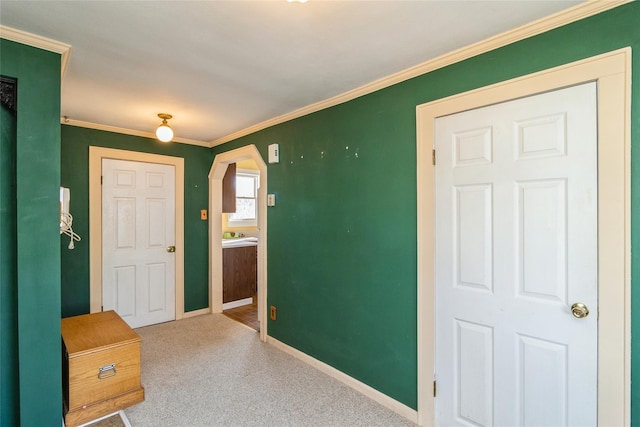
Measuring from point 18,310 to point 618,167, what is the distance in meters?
2.95

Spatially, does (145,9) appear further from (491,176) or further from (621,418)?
(621,418)

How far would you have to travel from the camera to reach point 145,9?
1.48 m

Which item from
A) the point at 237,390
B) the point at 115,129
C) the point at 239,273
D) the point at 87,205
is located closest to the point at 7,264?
the point at 237,390

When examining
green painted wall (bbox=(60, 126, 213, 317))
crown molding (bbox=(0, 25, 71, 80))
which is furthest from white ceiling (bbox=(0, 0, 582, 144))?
green painted wall (bbox=(60, 126, 213, 317))

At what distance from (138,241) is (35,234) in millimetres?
2203

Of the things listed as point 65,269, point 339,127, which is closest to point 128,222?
point 65,269

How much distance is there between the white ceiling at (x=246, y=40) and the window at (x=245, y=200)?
3.22 meters

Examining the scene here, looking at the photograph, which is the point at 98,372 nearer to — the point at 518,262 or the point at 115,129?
the point at 115,129

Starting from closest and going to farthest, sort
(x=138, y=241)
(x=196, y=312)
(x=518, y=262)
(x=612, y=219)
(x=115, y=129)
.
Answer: (x=612, y=219) → (x=518, y=262) → (x=115, y=129) → (x=138, y=241) → (x=196, y=312)

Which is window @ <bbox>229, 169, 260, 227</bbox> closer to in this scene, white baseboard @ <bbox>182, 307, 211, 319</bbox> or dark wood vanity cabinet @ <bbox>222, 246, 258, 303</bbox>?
dark wood vanity cabinet @ <bbox>222, 246, 258, 303</bbox>

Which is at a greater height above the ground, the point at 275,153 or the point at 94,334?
the point at 275,153

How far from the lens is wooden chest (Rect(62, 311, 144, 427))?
6.89 ft

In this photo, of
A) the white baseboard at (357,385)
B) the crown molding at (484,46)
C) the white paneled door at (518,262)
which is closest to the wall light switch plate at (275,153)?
the crown molding at (484,46)

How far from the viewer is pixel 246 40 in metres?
1.75
